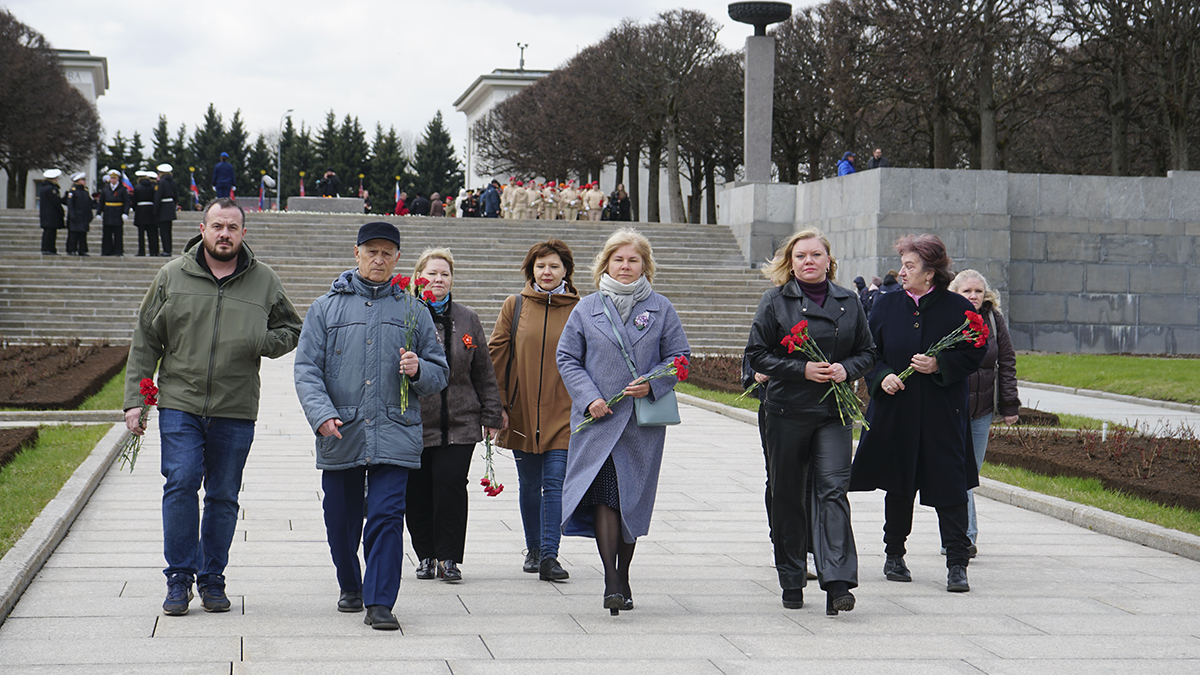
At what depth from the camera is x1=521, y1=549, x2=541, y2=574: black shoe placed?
6.47m

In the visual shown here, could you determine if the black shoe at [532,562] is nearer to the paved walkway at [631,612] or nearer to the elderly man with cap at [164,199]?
the paved walkway at [631,612]

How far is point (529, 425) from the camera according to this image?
6492 millimetres

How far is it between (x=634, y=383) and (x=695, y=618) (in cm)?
105

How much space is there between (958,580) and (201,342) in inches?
146

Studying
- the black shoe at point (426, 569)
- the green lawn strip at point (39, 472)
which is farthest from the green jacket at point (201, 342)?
the green lawn strip at point (39, 472)

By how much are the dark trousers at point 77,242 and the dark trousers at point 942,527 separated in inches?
990

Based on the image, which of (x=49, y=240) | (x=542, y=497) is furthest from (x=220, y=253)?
(x=49, y=240)

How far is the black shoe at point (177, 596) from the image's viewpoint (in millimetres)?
5273

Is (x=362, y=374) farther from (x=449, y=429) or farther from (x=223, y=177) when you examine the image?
(x=223, y=177)

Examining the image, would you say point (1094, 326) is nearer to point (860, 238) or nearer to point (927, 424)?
point (860, 238)

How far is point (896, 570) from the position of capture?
6465 mm

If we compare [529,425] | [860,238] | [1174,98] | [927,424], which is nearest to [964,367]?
[927,424]

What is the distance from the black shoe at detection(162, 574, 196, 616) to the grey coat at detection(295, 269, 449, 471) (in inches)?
30.2

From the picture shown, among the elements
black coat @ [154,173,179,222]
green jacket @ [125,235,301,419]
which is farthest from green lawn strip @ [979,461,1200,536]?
black coat @ [154,173,179,222]
